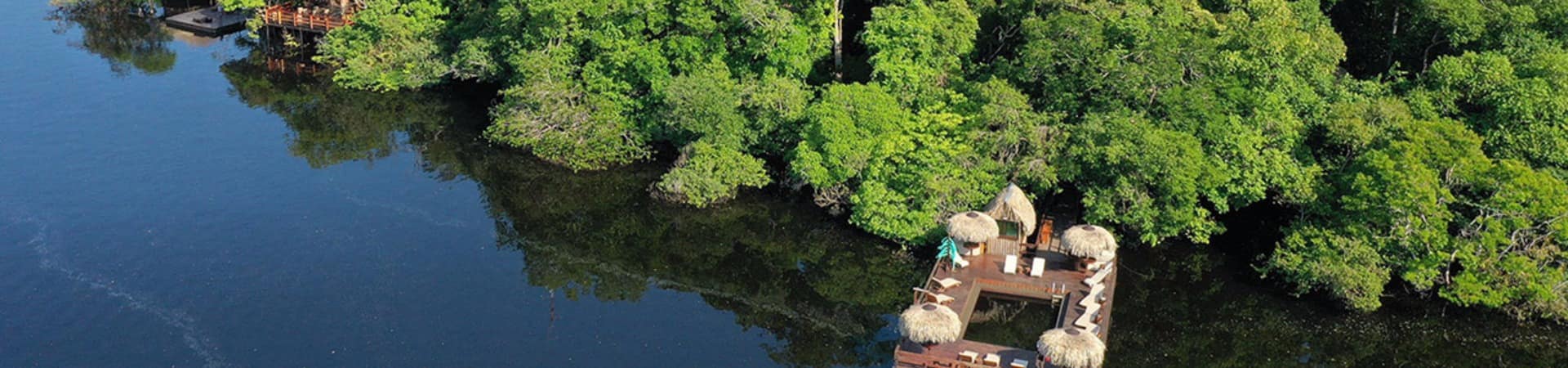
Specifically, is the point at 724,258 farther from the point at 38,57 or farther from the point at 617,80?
the point at 38,57

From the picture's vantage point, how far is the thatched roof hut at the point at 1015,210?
4141cm

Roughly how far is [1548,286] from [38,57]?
6578 cm

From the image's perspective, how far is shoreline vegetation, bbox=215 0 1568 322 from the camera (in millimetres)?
39625

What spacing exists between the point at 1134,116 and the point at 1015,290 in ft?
26.1

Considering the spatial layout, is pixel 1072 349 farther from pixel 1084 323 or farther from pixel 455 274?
pixel 455 274

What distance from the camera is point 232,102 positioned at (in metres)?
61.2

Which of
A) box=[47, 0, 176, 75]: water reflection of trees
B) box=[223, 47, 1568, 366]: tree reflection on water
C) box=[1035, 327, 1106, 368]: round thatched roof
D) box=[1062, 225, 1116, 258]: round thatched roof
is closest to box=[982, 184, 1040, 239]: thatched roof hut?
box=[1062, 225, 1116, 258]: round thatched roof

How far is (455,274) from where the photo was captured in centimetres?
4322

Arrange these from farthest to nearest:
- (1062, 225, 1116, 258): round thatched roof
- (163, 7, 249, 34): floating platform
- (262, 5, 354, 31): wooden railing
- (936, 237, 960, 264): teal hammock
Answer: (163, 7, 249, 34): floating platform
(262, 5, 354, 31): wooden railing
(936, 237, 960, 264): teal hammock
(1062, 225, 1116, 258): round thatched roof

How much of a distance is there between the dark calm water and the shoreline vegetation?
1.34 meters

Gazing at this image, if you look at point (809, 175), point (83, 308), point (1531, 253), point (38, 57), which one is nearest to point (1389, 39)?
point (1531, 253)

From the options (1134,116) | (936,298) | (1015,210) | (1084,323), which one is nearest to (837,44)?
(1134,116)

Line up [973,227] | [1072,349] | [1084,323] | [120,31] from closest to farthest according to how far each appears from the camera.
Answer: [1072,349] < [1084,323] < [973,227] < [120,31]

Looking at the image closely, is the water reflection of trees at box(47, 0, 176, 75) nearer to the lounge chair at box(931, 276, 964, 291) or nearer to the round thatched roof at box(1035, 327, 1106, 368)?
the lounge chair at box(931, 276, 964, 291)
